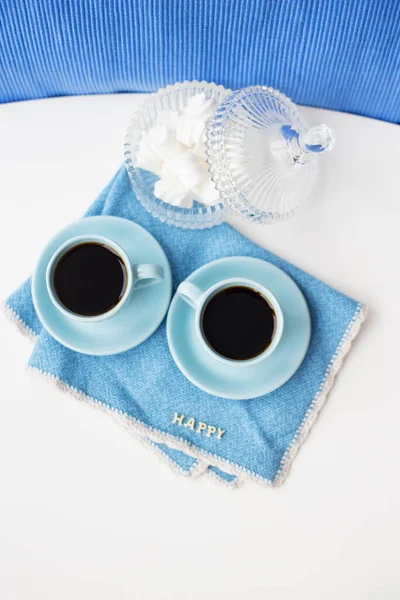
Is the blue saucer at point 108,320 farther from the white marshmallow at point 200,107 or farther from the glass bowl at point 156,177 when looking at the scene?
the white marshmallow at point 200,107

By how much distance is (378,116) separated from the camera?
85cm

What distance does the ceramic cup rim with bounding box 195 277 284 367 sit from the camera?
714 mm

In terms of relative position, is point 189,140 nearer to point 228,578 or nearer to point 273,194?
point 273,194

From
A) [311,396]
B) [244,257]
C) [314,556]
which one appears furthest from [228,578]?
[244,257]

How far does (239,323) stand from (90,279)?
21 centimetres

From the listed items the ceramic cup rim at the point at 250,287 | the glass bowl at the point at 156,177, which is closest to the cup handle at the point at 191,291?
the ceramic cup rim at the point at 250,287

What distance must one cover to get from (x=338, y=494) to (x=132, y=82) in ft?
2.23

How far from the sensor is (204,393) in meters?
0.80

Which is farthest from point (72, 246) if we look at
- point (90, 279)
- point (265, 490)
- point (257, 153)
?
point (265, 490)

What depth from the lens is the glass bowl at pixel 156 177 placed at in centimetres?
79

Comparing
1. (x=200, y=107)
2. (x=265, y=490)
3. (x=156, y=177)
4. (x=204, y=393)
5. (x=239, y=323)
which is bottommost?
(x=265, y=490)

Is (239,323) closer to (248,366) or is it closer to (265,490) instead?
(248,366)

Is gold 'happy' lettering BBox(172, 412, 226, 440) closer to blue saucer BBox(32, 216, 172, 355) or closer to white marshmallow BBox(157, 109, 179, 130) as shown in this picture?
blue saucer BBox(32, 216, 172, 355)

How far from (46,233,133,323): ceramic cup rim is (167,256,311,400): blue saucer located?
0.08 meters
